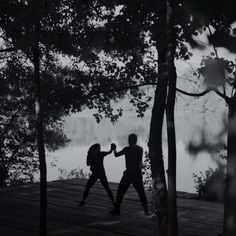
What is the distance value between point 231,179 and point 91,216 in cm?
431

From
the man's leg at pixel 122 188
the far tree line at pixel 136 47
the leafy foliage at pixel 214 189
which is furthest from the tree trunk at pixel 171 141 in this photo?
the leafy foliage at pixel 214 189

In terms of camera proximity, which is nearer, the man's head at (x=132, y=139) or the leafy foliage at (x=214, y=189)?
the man's head at (x=132, y=139)

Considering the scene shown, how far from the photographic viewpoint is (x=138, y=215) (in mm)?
9242

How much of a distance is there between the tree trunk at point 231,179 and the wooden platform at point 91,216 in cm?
233

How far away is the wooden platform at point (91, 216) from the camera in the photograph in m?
8.02

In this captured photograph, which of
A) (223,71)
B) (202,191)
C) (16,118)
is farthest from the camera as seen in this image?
(16,118)

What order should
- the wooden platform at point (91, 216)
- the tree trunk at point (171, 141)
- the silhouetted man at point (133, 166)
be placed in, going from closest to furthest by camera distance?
the tree trunk at point (171, 141) < the wooden platform at point (91, 216) < the silhouetted man at point (133, 166)

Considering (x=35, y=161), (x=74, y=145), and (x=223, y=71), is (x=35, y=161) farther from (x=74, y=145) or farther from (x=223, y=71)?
(x=74, y=145)

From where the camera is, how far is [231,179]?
217 inches

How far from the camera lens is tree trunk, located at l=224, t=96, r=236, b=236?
5430mm

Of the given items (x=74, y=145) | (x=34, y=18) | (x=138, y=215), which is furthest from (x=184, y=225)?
(x=74, y=145)

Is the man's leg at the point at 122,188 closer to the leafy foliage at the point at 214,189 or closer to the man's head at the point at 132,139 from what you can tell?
the man's head at the point at 132,139

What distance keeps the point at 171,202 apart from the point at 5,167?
12.2 m

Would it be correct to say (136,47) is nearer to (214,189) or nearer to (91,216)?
(91,216)
